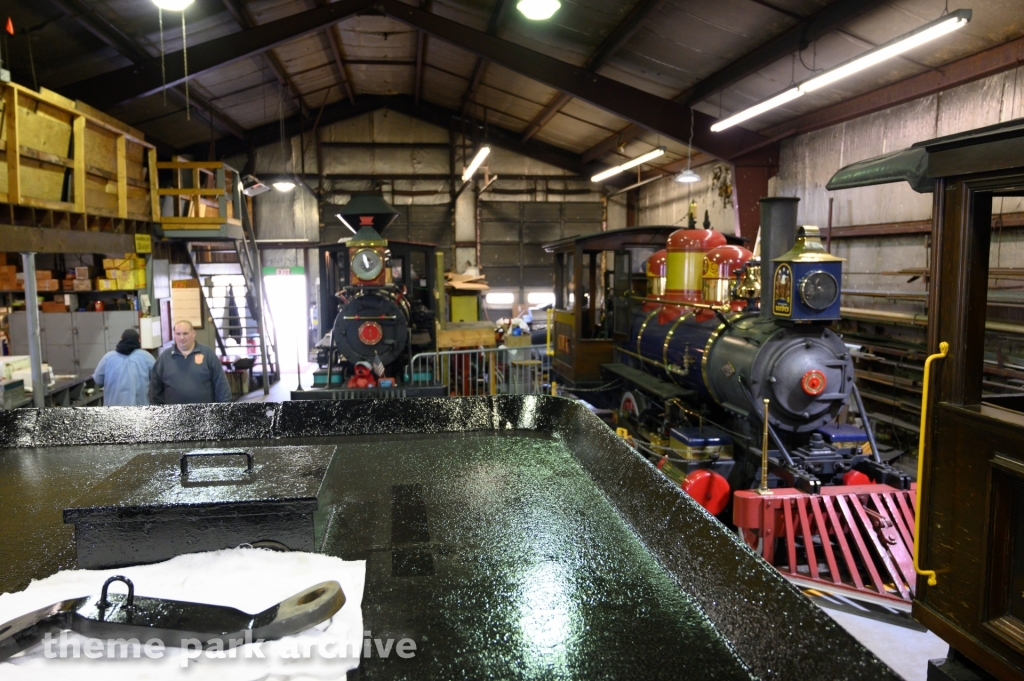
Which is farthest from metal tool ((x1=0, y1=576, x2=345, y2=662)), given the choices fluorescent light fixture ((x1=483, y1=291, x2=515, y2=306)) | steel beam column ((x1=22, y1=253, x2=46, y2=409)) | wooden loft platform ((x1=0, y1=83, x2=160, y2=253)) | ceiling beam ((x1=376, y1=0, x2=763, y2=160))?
fluorescent light fixture ((x1=483, y1=291, x2=515, y2=306))

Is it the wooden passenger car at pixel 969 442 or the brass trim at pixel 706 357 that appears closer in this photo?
the wooden passenger car at pixel 969 442

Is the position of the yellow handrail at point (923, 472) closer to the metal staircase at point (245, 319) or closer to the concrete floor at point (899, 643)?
the concrete floor at point (899, 643)

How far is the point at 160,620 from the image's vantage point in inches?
41.6

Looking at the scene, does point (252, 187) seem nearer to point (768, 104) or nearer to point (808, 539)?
point (768, 104)

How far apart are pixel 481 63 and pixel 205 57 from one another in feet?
18.0

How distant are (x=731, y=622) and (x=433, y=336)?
8558 millimetres

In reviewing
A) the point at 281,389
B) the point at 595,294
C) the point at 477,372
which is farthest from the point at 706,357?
the point at 281,389

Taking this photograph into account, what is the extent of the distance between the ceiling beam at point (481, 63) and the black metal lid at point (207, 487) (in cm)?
957

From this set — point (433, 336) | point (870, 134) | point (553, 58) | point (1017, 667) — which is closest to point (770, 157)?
point (870, 134)

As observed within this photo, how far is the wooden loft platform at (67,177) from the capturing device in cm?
638

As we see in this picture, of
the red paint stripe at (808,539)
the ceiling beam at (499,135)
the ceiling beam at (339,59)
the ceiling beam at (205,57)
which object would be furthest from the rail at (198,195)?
the red paint stripe at (808,539)

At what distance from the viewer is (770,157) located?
1164cm

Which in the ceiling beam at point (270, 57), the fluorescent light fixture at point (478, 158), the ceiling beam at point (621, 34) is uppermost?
the ceiling beam at point (270, 57)

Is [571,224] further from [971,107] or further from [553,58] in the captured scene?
[971,107]
